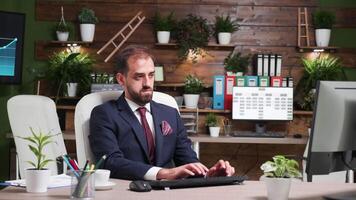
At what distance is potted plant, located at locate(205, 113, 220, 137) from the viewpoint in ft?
16.8

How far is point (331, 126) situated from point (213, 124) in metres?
3.18

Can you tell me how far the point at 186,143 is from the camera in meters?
2.95

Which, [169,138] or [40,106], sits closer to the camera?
[169,138]

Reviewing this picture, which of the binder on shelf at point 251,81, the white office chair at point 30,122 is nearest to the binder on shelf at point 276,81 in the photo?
the binder on shelf at point 251,81

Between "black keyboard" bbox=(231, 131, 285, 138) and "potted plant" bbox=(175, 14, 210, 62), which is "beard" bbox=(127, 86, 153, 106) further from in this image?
"potted plant" bbox=(175, 14, 210, 62)

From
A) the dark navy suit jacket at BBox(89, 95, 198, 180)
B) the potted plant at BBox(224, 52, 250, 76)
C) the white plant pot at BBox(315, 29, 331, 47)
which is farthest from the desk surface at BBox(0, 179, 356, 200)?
the white plant pot at BBox(315, 29, 331, 47)

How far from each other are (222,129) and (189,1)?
1.25 metres

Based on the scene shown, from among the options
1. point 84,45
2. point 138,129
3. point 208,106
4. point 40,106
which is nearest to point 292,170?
point 138,129

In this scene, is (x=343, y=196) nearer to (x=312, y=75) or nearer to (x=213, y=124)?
(x=213, y=124)

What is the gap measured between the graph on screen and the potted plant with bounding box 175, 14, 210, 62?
58.4 inches

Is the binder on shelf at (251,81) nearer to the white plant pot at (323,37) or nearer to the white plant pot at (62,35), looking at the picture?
the white plant pot at (323,37)

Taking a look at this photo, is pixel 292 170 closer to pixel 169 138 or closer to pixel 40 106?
pixel 169 138

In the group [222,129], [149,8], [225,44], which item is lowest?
[222,129]

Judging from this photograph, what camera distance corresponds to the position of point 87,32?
5.34 metres
